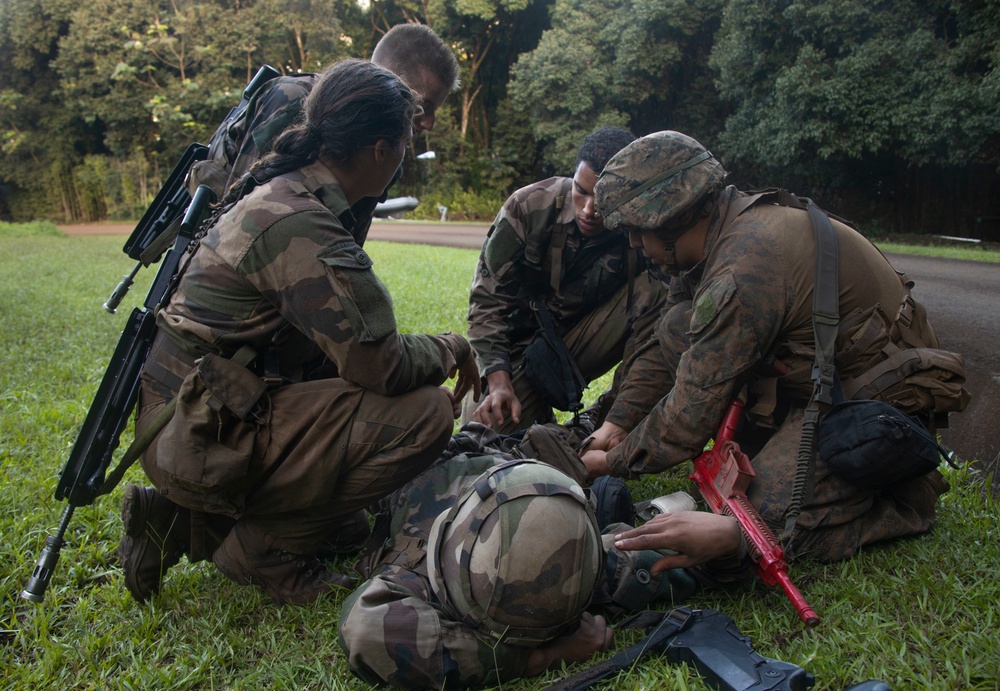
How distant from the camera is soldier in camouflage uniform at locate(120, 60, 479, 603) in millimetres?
2713

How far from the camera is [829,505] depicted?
9.84 ft

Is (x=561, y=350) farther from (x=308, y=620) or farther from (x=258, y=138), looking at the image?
(x=308, y=620)

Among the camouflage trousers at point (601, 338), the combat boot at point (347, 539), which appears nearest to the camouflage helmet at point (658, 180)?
the camouflage trousers at point (601, 338)

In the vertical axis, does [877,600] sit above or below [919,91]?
below

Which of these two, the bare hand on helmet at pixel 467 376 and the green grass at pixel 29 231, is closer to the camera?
the bare hand on helmet at pixel 467 376

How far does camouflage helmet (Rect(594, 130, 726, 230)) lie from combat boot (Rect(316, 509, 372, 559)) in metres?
1.71

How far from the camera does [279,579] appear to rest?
3.06 meters

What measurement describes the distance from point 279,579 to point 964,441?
3472 mm

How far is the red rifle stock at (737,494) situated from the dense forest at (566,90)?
13.6 meters

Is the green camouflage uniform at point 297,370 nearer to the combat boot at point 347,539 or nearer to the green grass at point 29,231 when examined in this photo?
the combat boot at point 347,539

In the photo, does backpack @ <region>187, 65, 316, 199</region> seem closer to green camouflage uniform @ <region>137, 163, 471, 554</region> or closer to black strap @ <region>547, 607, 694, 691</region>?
green camouflage uniform @ <region>137, 163, 471, 554</region>

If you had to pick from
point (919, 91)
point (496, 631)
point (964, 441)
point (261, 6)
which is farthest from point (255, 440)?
point (261, 6)

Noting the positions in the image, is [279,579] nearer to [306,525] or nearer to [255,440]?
[306,525]

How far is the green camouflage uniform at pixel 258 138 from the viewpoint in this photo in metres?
3.39
